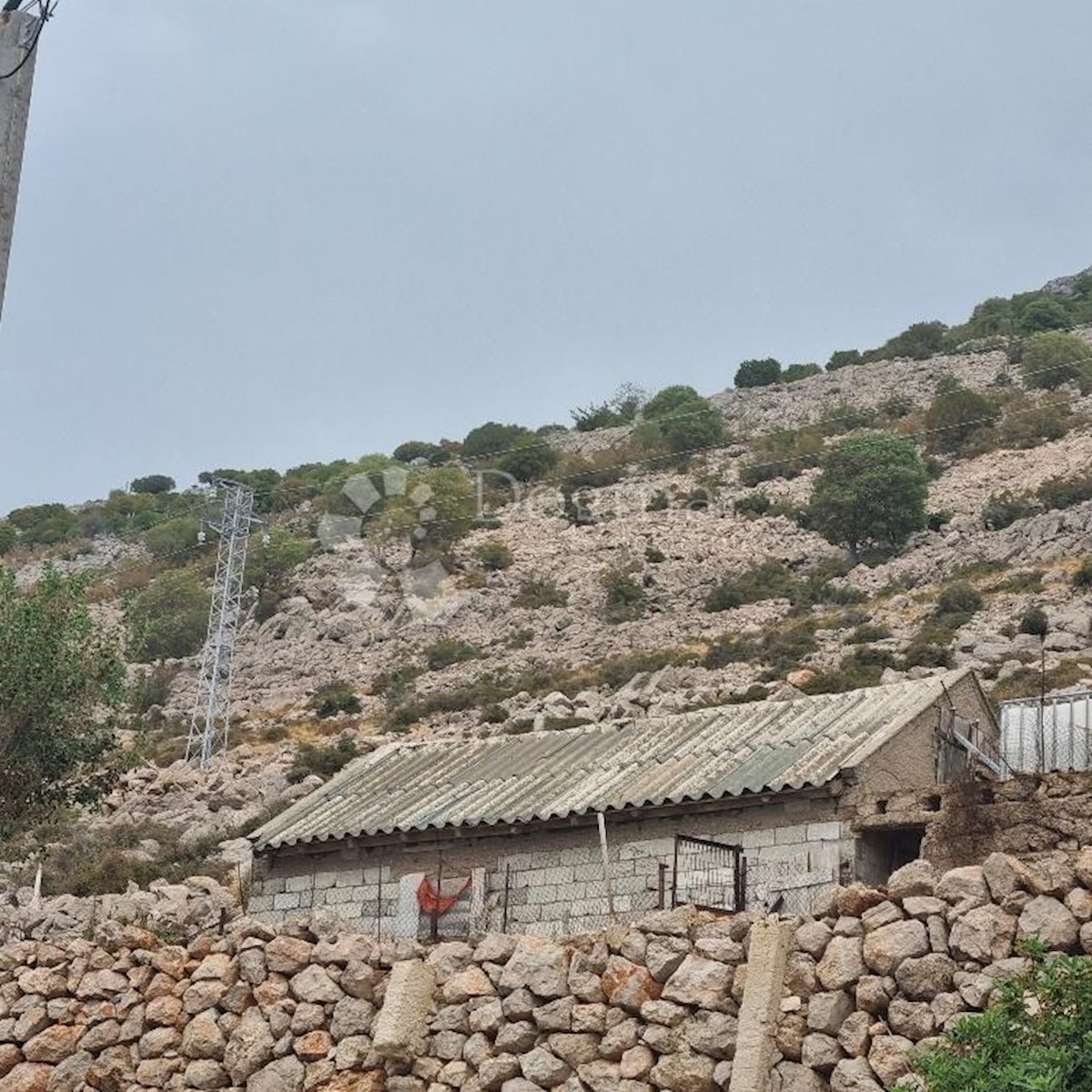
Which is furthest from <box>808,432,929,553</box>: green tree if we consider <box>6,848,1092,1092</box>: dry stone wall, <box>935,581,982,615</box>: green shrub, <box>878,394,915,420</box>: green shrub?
<box>6,848,1092,1092</box>: dry stone wall

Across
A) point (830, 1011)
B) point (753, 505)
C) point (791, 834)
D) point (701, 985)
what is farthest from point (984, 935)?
point (753, 505)

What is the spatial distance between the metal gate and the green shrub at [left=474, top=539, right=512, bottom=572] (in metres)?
47.9

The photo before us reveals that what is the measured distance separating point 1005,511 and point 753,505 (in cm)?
1210

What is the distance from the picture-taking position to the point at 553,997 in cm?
1523

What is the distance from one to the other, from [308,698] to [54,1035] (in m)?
39.7

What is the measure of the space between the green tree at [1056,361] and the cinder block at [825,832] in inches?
2482

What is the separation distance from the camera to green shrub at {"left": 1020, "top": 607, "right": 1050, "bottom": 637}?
4494 centimetres

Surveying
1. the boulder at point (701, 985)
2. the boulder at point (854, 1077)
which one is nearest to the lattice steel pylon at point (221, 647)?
the boulder at point (701, 985)

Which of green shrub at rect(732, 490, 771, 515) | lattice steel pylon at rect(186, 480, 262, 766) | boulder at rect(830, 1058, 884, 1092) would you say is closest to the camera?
boulder at rect(830, 1058, 884, 1092)

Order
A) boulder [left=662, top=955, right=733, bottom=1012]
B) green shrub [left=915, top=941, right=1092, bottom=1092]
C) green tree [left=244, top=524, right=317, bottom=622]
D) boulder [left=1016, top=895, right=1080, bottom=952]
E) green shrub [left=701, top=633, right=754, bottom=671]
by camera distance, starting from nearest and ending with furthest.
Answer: green shrub [left=915, top=941, right=1092, bottom=1092] → boulder [left=1016, top=895, right=1080, bottom=952] → boulder [left=662, top=955, right=733, bottom=1012] → green shrub [left=701, top=633, right=754, bottom=671] → green tree [left=244, top=524, right=317, bottom=622]

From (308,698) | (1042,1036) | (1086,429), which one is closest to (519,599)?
(308,698)

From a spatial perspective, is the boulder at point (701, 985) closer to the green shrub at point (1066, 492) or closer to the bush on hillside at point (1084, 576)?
the bush on hillside at point (1084, 576)

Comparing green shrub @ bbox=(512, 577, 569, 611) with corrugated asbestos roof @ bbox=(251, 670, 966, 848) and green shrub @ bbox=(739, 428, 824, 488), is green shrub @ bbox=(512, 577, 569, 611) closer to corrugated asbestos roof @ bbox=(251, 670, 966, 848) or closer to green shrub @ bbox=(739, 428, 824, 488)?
green shrub @ bbox=(739, 428, 824, 488)

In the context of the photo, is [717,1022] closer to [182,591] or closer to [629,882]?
[629,882]
